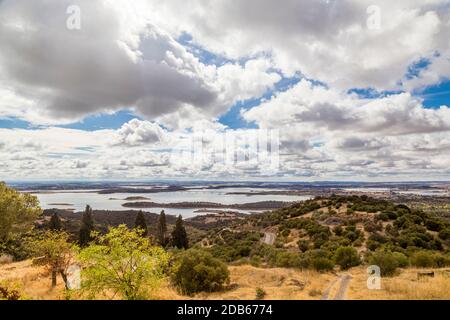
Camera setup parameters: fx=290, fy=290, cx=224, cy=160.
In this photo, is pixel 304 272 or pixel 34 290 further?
pixel 304 272

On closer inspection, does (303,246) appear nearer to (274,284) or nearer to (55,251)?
(274,284)

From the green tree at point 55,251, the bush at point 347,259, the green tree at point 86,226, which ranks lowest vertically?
the green tree at point 86,226

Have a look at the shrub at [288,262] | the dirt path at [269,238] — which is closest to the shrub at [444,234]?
the dirt path at [269,238]

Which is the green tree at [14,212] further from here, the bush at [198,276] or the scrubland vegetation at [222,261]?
the bush at [198,276]
